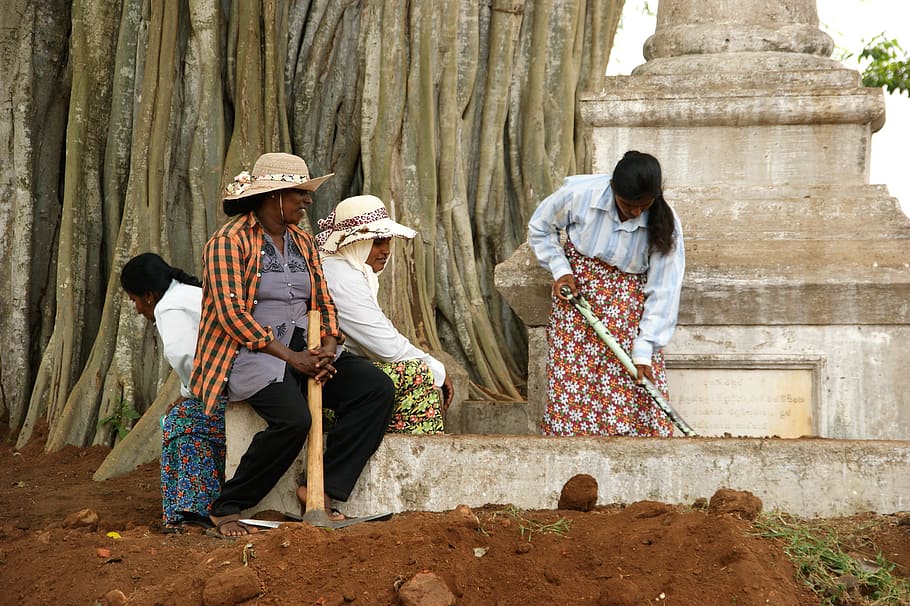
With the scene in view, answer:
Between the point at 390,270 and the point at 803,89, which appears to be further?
the point at 390,270

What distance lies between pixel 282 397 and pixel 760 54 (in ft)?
9.61

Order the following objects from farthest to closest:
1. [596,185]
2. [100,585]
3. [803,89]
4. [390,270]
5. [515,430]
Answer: [390,270] → [515,430] → [803,89] → [596,185] → [100,585]

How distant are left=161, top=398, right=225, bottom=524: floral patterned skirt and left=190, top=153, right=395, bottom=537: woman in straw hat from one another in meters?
0.33

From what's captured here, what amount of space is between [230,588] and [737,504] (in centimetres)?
159

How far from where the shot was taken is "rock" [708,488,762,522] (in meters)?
4.02

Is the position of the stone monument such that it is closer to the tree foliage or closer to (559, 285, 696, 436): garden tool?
(559, 285, 696, 436): garden tool

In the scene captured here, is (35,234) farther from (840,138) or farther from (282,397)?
(840,138)

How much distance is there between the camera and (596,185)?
17.4ft

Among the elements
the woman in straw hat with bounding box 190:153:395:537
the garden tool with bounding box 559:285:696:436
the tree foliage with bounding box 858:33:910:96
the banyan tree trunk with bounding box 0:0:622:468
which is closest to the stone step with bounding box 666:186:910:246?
the garden tool with bounding box 559:285:696:436

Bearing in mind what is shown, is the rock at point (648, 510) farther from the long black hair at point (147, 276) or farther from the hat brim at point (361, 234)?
the long black hair at point (147, 276)

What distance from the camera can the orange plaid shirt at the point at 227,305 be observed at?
4.55 m

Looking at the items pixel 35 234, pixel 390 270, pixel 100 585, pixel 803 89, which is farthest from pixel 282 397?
pixel 35 234

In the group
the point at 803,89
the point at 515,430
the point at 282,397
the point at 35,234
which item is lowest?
the point at 515,430

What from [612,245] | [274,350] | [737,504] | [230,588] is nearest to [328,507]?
[274,350]
